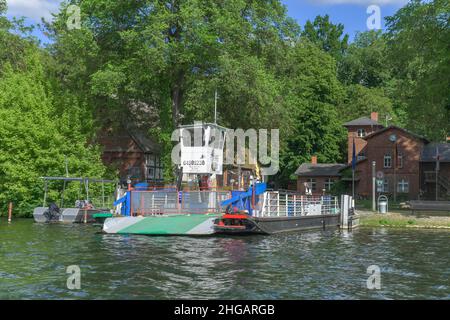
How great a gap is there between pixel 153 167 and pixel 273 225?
38681mm

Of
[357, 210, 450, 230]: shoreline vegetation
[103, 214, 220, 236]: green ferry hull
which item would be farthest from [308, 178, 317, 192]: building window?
[103, 214, 220, 236]: green ferry hull

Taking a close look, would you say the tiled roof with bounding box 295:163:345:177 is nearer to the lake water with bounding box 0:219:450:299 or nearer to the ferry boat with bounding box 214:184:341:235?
the ferry boat with bounding box 214:184:341:235

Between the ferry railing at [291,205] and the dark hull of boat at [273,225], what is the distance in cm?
68

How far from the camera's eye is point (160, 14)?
133 ft

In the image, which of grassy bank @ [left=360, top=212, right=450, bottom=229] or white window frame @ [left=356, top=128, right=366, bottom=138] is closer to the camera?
grassy bank @ [left=360, top=212, right=450, bottom=229]

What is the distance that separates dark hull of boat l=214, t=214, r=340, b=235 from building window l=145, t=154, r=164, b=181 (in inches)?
1313

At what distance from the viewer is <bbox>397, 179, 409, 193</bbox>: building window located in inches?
2714

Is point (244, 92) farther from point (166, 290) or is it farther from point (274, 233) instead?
point (166, 290)

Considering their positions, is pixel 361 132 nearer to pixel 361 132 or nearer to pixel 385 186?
pixel 361 132

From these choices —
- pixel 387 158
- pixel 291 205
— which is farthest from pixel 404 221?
pixel 387 158

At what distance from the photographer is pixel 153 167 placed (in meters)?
67.1

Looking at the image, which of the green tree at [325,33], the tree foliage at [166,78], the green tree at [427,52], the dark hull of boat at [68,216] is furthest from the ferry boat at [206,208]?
the green tree at [325,33]
